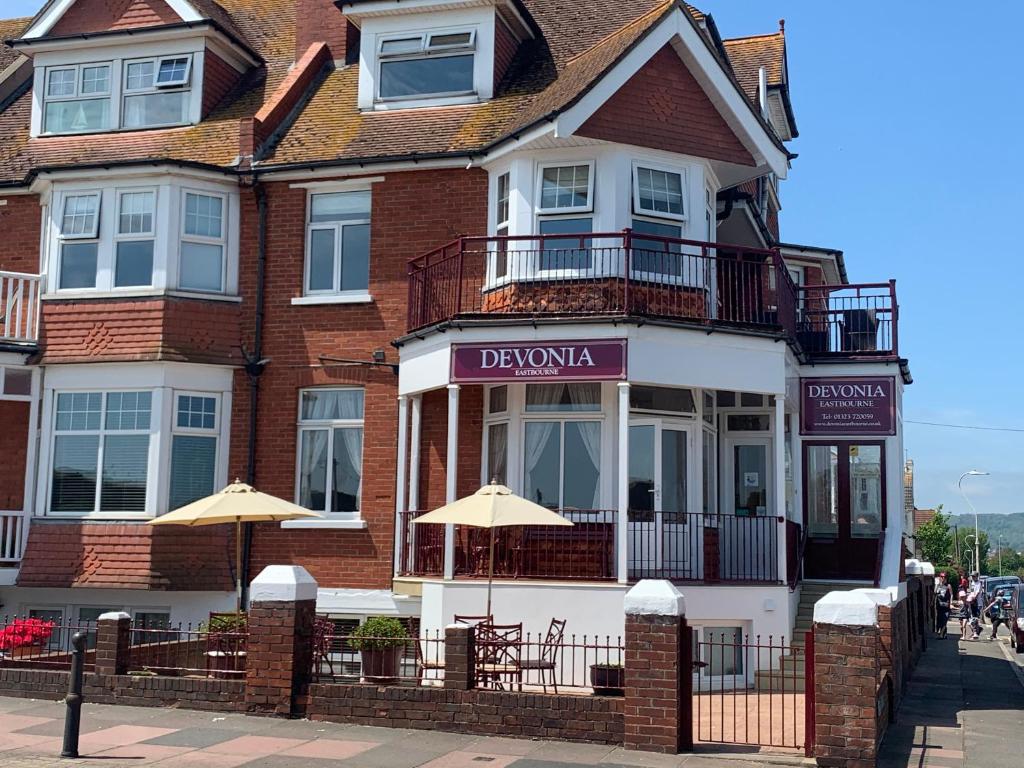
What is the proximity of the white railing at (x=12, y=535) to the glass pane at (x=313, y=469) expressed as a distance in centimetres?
431

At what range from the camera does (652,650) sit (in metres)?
10.7

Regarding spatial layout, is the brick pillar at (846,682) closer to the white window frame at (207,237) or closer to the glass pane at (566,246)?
the glass pane at (566,246)

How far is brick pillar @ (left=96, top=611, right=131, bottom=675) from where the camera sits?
12.6 meters

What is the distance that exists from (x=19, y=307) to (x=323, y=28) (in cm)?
734

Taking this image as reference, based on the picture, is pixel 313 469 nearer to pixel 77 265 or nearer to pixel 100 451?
pixel 100 451

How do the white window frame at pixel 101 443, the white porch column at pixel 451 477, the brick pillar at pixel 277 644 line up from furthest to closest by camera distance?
the white window frame at pixel 101 443, the white porch column at pixel 451 477, the brick pillar at pixel 277 644

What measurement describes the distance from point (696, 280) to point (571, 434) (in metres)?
2.93

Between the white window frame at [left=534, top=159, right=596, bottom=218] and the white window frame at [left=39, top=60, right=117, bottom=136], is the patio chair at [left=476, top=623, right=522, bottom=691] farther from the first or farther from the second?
the white window frame at [left=39, top=60, right=117, bottom=136]

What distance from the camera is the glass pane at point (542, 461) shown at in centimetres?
1627

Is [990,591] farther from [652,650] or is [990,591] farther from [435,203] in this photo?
[652,650]

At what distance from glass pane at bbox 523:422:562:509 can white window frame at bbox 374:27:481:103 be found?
610 centimetres

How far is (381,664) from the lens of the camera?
A: 40.4 ft

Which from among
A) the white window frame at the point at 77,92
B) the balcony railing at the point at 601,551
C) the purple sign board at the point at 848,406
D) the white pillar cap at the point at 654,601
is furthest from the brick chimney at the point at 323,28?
the white pillar cap at the point at 654,601

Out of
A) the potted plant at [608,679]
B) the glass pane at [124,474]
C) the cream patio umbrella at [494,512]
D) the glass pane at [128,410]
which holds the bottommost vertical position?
the potted plant at [608,679]
